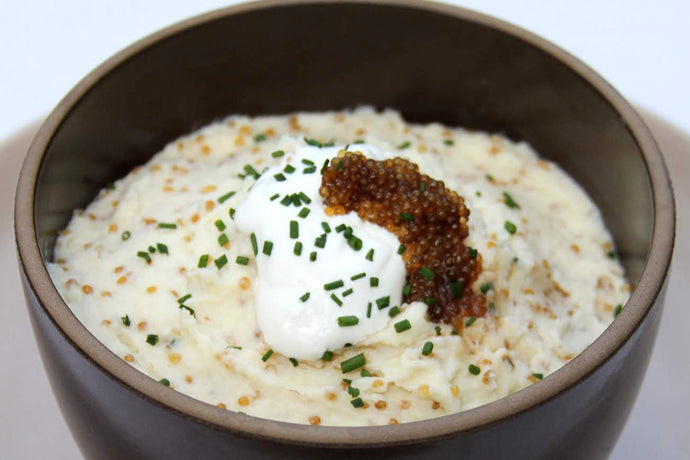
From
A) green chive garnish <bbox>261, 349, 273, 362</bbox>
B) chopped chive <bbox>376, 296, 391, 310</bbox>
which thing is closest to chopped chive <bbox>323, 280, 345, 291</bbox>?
chopped chive <bbox>376, 296, 391, 310</bbox>

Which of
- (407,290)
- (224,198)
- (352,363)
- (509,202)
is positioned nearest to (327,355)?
(352,363)

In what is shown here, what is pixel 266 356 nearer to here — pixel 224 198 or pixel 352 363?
pixel 352 363

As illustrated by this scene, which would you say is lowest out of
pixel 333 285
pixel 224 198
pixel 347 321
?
pixel 347 321

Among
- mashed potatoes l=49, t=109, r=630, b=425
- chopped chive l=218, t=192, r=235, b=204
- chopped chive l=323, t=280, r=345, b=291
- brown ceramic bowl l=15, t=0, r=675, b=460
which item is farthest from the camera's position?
chopped chive l=218, t=192, r=235, b=204

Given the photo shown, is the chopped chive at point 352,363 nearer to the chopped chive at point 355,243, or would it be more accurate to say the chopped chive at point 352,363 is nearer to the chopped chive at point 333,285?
the chopped chive at point 333,285

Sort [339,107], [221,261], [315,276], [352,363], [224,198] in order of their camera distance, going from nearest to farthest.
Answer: [352,363]
[315,276]
[221,261]
[224,198]
[339,107]

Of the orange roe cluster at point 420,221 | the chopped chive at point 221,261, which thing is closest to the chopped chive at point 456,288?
the orange roe cluster at point 420,221

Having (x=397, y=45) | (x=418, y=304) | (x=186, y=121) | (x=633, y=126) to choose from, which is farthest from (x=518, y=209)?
(x=186, y=121)

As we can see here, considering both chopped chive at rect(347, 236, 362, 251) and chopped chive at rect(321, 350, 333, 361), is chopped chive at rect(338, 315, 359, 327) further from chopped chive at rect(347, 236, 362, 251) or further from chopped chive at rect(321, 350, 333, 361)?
chopped chive at rect(347, 236, 362, 251)
